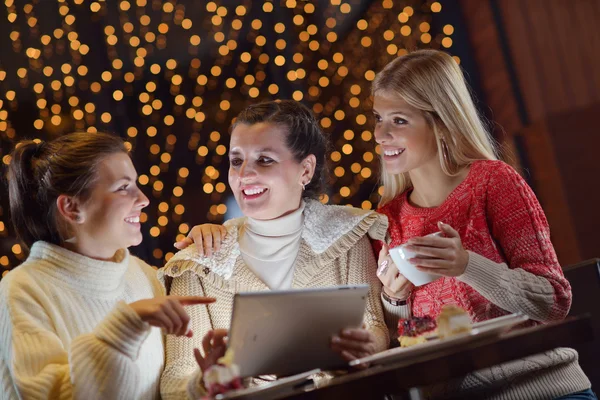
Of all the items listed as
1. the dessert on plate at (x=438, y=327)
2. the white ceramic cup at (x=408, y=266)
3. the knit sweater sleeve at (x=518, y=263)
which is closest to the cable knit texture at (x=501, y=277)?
the knit sweater sleeve at (x=518, y=263)

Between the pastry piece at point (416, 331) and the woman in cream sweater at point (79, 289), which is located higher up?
the woman in cream sweater at point (79, 289)

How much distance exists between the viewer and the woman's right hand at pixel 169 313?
1271mm

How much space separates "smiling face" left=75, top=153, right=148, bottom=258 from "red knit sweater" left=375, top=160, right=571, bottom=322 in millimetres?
660

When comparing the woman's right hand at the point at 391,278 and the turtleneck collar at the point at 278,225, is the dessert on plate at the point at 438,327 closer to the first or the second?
the woman's right hand at the point at 391,278

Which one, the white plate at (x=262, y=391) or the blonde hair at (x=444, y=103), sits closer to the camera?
the white plate at (x=262, y=391)

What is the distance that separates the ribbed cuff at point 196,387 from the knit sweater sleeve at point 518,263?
57cm

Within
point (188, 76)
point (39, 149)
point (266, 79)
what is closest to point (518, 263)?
point (39, 149)

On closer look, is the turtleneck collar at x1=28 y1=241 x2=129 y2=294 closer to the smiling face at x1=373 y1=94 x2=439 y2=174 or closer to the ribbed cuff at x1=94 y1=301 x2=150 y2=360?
the ribbed cuff at x1=94 y1=301 x2=150 y2=360

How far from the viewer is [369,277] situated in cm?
176

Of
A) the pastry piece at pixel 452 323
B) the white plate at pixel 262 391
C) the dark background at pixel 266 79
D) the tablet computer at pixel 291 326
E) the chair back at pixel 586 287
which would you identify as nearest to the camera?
the white plate at pixel 262 391

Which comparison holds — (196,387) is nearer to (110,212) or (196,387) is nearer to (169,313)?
(169,313)

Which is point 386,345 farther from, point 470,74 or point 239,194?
point 470,74

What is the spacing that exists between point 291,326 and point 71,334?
53 centimetres

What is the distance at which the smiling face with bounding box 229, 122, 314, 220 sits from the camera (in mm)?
1728
